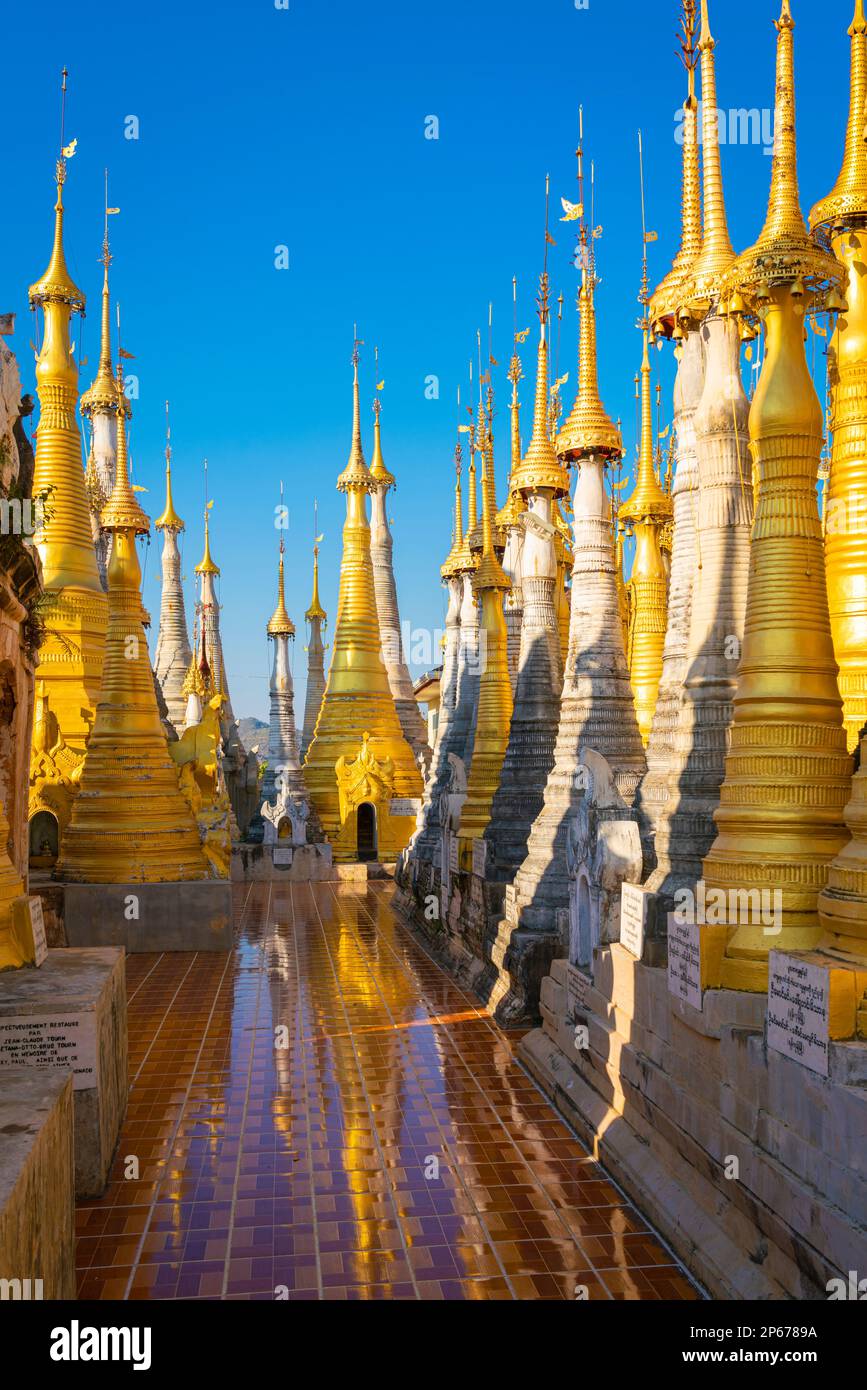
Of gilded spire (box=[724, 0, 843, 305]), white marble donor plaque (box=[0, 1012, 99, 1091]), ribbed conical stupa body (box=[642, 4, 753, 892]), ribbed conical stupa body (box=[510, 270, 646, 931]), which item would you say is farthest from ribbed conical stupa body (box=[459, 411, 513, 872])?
gilded spire (box=[724, 0, 843, 305])

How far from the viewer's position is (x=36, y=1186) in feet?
16.1

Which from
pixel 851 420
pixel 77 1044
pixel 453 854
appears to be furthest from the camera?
pixel 453 854

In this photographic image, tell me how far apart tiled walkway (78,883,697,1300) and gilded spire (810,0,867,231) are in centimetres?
794

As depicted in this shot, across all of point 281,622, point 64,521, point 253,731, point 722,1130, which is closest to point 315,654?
point 281,622

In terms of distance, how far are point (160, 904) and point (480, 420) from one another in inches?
443

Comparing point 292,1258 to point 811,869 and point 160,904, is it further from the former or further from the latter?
point 160,904

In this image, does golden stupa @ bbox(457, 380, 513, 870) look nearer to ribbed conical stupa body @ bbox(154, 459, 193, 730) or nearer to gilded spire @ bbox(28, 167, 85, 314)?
gilded spire @ bbox(28, 167, 85, 314)

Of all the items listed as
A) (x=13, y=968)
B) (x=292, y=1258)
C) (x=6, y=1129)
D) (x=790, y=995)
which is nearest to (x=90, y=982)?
(x=13, y=968)

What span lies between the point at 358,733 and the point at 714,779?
21.4 metres

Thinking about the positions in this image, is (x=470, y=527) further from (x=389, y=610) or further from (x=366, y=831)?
(x=389, y=610)

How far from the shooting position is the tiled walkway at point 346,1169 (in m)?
6.64

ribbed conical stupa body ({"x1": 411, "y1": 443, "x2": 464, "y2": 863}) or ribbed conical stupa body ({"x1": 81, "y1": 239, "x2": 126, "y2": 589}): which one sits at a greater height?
ribbed conical stupa body ({"x1": 81, "y1": 239, "x2": 126, "y2": 589})

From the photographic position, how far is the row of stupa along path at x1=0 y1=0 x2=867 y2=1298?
20.1 ft
